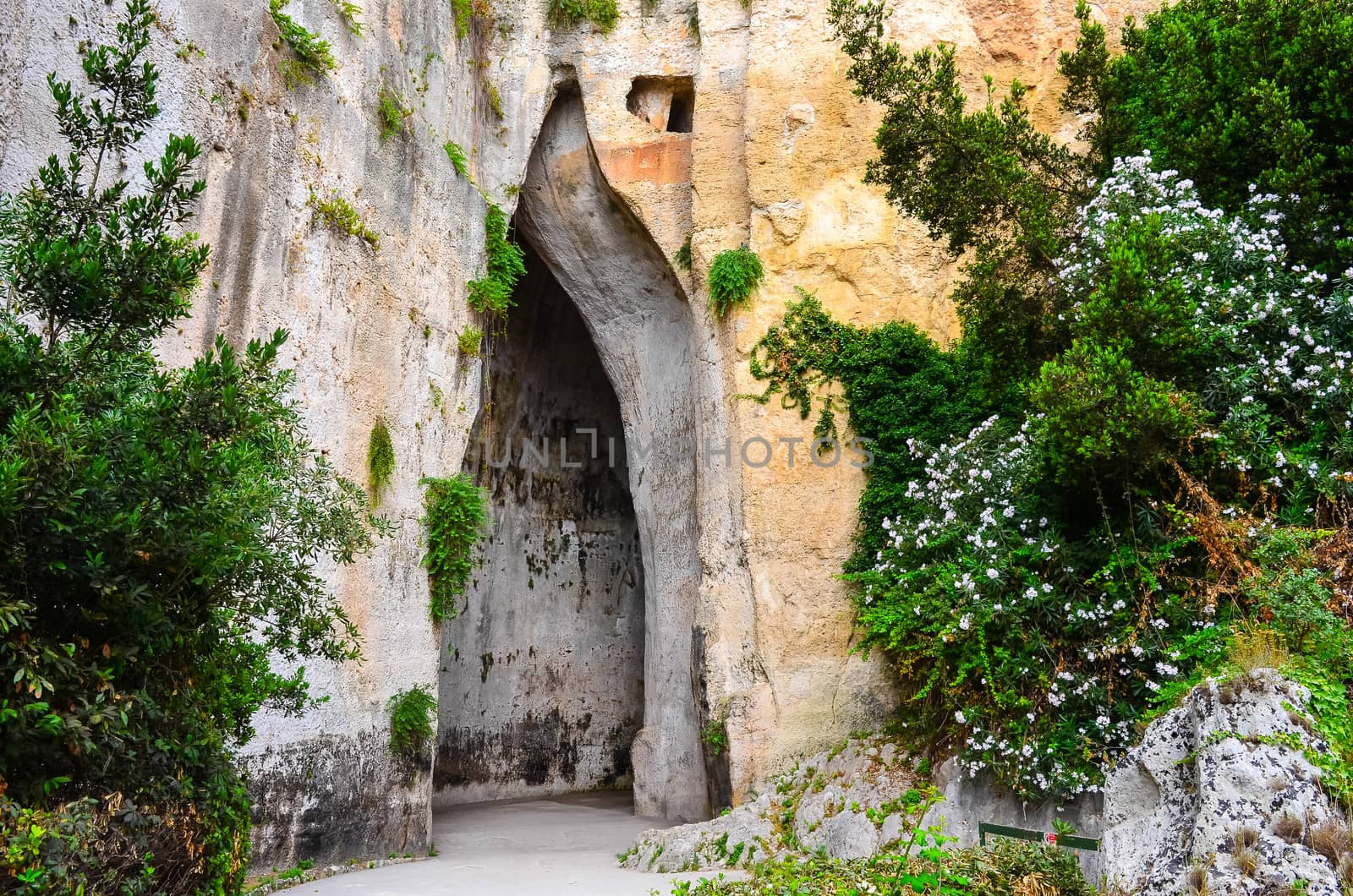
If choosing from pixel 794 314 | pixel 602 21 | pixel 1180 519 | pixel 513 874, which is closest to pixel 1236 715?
pixel 1180 519

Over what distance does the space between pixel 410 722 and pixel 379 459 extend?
263cm

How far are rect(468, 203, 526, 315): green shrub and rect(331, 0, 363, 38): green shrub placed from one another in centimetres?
247

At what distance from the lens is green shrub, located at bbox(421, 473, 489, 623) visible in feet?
33.0

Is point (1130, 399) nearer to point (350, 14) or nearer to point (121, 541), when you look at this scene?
point (121, 541)

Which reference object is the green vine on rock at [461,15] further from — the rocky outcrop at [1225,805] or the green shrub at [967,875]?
the rocky outcrop at [1225,805]

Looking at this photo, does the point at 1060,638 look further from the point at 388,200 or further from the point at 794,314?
the point at 388,200

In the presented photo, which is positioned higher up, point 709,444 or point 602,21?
point 602,21

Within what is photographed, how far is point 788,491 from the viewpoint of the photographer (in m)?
10.2

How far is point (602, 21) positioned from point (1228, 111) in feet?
26.4

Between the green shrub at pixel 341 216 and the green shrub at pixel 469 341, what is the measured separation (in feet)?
5.13

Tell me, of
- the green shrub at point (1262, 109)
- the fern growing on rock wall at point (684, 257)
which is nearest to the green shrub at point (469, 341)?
the fern growing on rock wall at point (684, 257)

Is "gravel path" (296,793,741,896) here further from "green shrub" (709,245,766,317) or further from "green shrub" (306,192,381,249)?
"green shrub" (709,245,766,317)

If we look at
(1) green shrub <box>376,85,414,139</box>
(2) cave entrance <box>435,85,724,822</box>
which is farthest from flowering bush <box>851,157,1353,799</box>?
(1) green shrub <box>376,85,414,139</box>

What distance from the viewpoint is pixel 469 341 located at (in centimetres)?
1091
